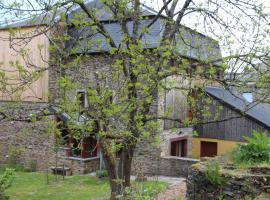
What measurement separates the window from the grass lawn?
15.3 feet

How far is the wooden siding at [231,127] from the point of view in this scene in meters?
19.4

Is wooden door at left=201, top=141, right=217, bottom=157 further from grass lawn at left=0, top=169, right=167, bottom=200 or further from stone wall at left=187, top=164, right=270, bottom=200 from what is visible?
stone wall at left=187, top=164, right=270, bottom=200

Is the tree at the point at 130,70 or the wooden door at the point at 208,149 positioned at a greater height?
the tree at the point at 130,70

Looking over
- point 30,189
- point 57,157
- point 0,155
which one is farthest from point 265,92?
point 0,155

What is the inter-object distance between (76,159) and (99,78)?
11.8m

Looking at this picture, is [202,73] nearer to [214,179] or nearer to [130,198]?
[214,179]

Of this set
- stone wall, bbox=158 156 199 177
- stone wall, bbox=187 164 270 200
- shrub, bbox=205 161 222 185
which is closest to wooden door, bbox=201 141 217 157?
stone wall, bbox=158 156 199 177

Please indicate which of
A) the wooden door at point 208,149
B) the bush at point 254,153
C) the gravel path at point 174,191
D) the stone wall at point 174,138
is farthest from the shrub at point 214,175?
the wooden door at point 208,149

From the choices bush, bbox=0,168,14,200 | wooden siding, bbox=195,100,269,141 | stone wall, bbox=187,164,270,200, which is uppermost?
wooden siding, bbox=195,100,269,141

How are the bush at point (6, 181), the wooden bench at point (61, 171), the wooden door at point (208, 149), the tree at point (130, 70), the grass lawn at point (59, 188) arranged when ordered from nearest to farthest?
the tree at point (130, 70) < the bush at point (6, 181) < the grass lawn at point (59, 188) < the wooden bench at point (61, 171) < the wooden door at point (208, 149)

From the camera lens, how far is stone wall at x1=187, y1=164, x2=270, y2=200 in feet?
26.7

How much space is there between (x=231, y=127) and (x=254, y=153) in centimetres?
1098

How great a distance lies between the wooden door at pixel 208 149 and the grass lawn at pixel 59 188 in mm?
6297

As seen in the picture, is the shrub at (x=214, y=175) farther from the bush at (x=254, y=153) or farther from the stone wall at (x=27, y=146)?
the stone wall at (x=27, y=146)
